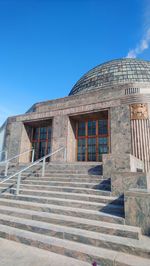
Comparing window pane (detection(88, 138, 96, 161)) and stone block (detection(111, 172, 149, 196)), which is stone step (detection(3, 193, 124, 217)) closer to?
stone block (detection(111, 172, 149, 196))

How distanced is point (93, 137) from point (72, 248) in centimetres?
629

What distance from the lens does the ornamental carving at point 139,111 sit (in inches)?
268

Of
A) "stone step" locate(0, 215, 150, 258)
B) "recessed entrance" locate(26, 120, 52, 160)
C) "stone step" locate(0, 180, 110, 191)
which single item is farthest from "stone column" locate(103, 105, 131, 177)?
"stone step" locate(0, 215, 150, 258)

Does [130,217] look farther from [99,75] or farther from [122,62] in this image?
[122,62]

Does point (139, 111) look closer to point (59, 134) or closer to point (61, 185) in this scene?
point (59, 134)

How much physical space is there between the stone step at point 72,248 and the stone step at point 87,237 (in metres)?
0.06

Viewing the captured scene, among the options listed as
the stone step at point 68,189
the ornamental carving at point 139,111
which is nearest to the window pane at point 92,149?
the ornamental carving at point 139,111

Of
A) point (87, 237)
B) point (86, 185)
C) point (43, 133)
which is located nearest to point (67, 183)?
point (86, 185)

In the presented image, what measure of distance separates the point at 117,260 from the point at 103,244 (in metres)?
0.34

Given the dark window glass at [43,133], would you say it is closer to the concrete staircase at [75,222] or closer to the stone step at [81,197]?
the concrete staircase at [75,222]

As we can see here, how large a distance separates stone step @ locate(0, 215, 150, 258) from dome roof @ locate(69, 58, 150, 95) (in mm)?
13220

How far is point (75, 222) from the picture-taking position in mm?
2852

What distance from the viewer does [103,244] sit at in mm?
2389

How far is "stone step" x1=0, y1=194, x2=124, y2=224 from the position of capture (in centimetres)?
292
